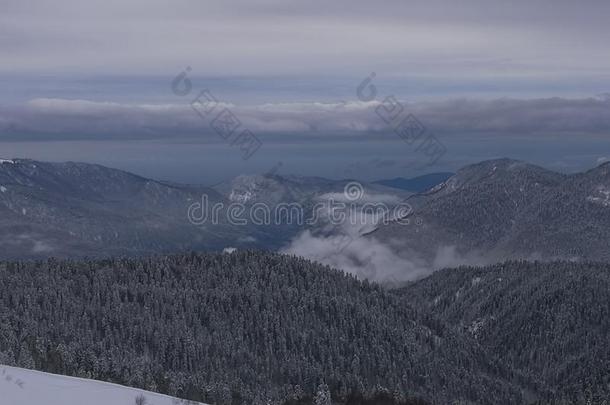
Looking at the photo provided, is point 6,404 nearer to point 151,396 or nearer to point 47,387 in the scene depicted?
point 47,387

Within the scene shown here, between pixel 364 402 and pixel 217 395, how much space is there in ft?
456

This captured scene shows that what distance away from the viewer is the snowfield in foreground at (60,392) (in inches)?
1623

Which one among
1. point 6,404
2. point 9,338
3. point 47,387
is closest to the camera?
point 6,404

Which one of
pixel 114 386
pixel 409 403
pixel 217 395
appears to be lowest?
pixel 217 395

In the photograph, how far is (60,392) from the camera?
43031 millimetres

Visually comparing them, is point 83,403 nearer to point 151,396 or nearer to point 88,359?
point 151,396

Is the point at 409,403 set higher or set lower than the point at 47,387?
lower

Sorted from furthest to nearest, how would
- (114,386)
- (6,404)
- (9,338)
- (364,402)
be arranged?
1. (9,338)
2. (364,402)
3. (114,386)
4. (6,404)

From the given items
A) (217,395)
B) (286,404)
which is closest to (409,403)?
(286,404)

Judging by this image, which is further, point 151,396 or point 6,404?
point 151,396

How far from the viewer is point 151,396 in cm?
4588

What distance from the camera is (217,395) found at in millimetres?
190000

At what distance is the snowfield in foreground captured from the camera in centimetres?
4122

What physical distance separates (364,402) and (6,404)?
26471mm
